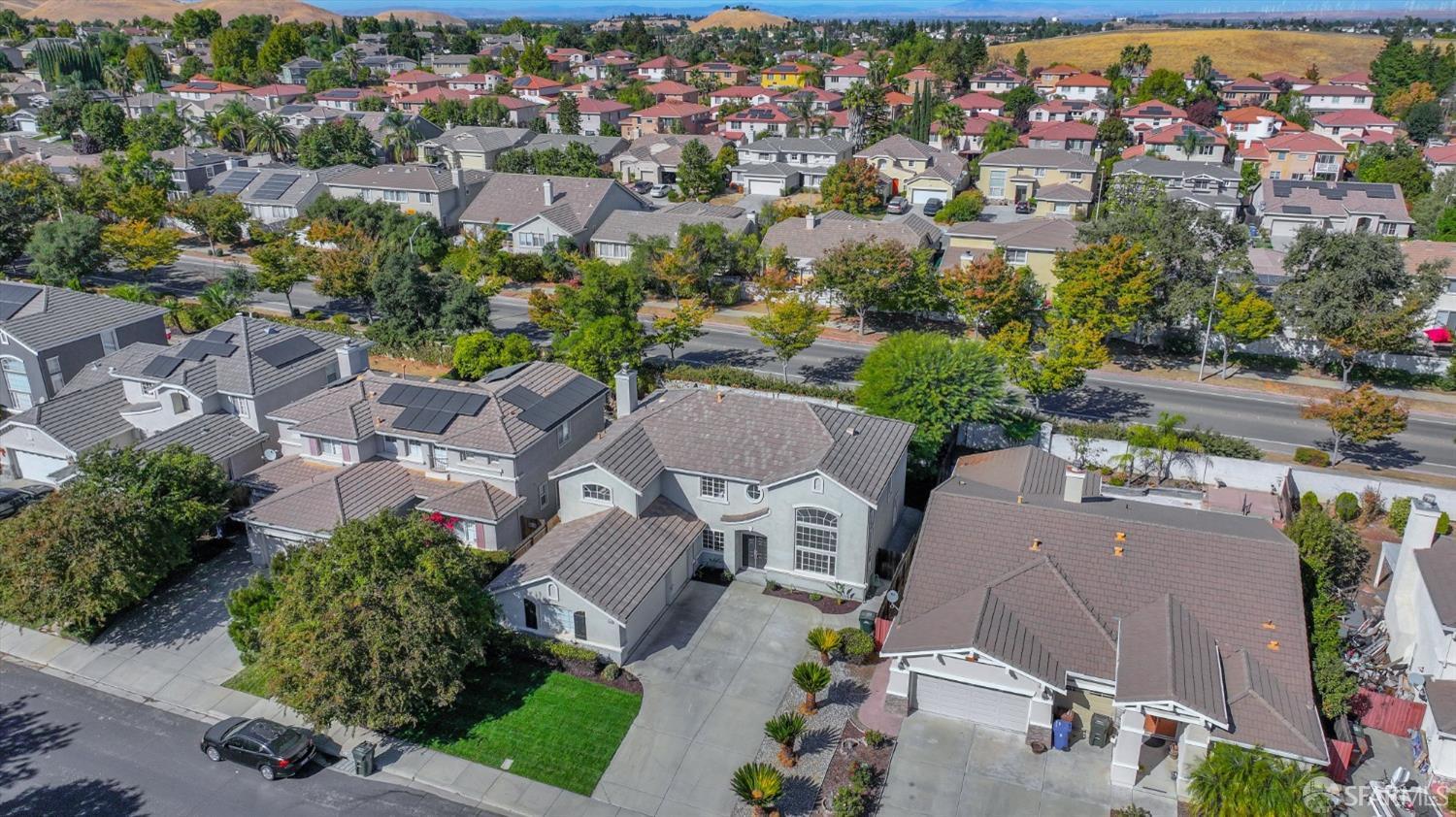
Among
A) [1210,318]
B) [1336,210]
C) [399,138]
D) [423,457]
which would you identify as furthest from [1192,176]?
[399,138]

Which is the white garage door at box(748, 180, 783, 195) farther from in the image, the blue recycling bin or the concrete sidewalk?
the blue recycling bin

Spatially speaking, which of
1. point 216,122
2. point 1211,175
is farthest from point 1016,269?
point 216,122

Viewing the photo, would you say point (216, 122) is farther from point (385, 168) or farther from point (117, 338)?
point (117, 338)

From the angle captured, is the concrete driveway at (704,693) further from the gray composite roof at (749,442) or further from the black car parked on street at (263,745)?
the black car parked on street at (263,745)

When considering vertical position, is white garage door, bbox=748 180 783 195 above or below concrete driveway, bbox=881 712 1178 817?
above

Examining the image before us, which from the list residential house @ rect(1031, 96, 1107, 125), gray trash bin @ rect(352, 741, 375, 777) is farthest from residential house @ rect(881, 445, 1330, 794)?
residential house @ rect(1031, 96, 1107, 125)

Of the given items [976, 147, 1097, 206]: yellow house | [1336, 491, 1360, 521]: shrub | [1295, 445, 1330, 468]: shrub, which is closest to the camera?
[1336, 491, 1360, 521]: shrub

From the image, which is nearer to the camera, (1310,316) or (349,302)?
(1310,316)
